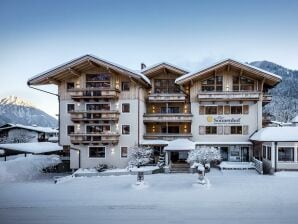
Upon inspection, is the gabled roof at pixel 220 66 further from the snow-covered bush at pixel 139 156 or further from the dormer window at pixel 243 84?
the snow-covered bush at pixel 139 156

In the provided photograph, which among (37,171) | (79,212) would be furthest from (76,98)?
(79,212)

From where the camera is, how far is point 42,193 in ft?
66.5

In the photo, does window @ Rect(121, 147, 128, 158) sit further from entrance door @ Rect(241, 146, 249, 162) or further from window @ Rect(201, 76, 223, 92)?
entrance door @ Rect(241, 146, 249, 162)

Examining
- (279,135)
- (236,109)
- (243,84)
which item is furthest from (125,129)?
(279,135)

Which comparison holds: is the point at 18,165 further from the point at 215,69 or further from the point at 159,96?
the point at 215,69

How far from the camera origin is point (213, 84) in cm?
3425

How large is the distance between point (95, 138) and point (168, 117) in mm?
8576

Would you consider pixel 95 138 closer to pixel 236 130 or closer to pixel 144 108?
pixel 144 108

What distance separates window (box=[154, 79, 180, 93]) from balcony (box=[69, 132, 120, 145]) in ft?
25.7

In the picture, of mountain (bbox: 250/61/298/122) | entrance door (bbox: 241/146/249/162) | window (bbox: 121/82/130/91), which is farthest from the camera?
mountain (bbox: 250/61/298/122)

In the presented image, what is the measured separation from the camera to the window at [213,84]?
34.2m

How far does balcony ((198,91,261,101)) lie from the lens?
32.6 m

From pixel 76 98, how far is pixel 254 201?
22.0 metres

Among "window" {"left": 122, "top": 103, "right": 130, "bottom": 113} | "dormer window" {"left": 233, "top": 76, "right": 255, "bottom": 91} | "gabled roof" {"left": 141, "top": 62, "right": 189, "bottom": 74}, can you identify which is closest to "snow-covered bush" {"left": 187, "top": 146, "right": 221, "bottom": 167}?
"window" {"left": 122, "top": 103, "right": 130, "bottom": 113}
